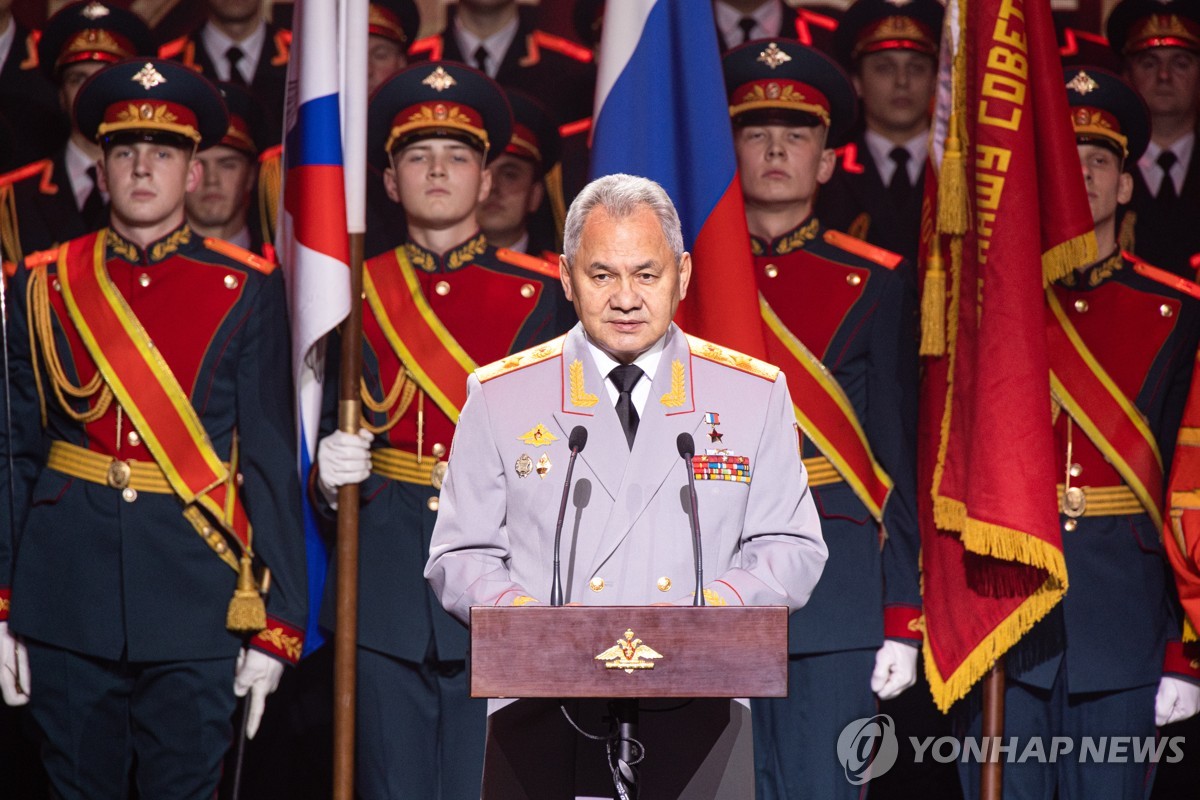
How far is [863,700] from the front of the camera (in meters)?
3.69

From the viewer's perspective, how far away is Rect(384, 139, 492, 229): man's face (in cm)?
392

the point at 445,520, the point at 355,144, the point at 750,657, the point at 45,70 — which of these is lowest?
the point at 750,657

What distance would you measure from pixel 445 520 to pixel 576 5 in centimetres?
288

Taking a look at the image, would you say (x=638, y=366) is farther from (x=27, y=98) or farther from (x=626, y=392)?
(x=27, y=98)

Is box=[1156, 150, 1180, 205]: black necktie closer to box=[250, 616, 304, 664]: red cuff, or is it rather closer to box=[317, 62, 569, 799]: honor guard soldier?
box=[317, 62, 569, 799]: honor guard soldier

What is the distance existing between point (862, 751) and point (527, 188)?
1.89m

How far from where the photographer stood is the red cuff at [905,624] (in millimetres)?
3693

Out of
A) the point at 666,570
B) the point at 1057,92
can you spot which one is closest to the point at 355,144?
the point at 1057,92

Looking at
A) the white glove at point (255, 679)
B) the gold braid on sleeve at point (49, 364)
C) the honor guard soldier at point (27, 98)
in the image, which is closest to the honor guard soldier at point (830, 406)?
the white glove at point (255, 679)

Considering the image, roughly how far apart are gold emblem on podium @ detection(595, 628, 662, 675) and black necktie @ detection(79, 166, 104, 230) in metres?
3.26

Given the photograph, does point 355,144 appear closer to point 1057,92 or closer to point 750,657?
point 1057,92

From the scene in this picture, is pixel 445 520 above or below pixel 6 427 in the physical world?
below

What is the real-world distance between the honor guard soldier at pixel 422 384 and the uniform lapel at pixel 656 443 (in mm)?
1535

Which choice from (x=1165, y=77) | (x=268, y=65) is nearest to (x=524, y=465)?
(x=268, y=65)
